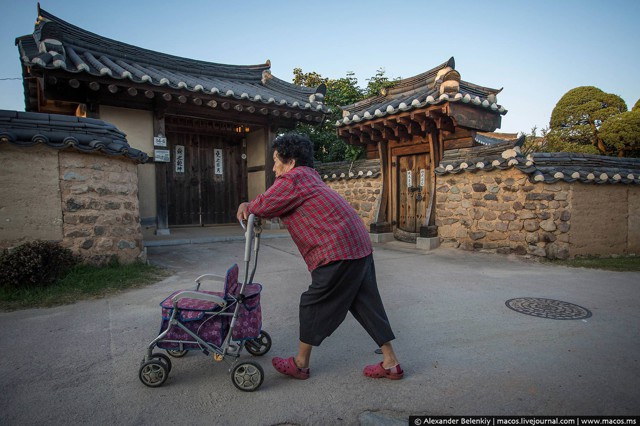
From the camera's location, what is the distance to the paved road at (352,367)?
6.61 ft

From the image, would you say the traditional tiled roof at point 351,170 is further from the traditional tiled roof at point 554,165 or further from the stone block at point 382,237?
the traditional tiled roof at point 554,165

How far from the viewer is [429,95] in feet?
23.8

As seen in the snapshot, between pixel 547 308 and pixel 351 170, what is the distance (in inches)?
275

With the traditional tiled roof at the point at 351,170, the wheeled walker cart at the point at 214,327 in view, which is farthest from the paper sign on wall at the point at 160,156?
the wheeled walker cart at the point at 214,327

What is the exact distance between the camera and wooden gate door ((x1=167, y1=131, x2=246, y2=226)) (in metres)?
9.80

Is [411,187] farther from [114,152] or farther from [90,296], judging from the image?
[90,296]

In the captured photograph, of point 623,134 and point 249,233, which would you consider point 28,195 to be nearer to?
point 249,233

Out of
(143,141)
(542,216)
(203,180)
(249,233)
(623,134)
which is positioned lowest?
(542,216)

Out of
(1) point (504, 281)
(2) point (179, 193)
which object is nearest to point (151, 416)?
(1) point (504, 281)

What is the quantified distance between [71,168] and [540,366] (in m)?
5.68

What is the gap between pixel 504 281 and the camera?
4.99 metres

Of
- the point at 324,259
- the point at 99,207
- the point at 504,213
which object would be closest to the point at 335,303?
the point at 324,259

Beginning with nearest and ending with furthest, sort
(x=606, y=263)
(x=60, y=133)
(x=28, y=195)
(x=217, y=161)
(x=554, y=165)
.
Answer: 1. (x=28, y=195)
2. (x=60, y=133)
3. (x=606, y=263)
4. (x=554, y=165)
5. (x=217, y=161)

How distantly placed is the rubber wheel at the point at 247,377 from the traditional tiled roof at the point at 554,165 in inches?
237
